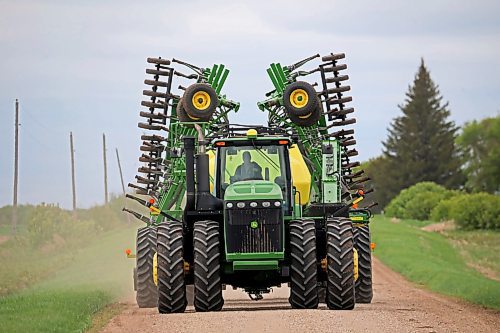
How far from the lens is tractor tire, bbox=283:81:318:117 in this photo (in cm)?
2327

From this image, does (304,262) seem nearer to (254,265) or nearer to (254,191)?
(254,265)

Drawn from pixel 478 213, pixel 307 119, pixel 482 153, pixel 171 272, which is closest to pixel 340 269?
pixel 171 272

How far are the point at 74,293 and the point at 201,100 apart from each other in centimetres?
621

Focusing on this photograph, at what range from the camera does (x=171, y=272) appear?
1891 cm

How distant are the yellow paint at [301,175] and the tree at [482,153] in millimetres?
75614

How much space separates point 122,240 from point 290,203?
32299mm

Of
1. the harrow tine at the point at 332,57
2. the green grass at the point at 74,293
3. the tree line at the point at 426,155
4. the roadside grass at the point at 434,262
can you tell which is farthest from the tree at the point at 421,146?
the harrow tine at the point at 332,57

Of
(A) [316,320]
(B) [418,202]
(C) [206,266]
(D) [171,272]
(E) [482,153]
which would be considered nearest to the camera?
(A) [316,320]

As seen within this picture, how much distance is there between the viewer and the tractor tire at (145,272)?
2255 centimetres

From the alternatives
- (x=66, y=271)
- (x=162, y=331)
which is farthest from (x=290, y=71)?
(x=66, y=271)

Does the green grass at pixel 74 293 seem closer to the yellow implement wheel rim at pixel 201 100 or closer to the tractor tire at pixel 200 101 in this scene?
the tractor tire at pixel 200 101

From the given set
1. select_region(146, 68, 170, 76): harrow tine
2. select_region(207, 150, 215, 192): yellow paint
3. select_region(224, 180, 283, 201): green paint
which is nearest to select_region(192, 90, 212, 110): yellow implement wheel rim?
select_region(207, 150, 215, 192): yellow paint

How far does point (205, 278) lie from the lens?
18.6 metres

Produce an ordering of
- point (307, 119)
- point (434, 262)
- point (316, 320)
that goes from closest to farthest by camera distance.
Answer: point (316, 320)
point (307, 119)
point (434, 262)
